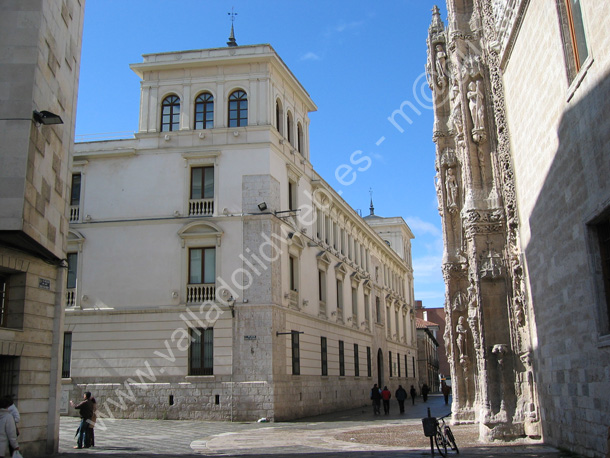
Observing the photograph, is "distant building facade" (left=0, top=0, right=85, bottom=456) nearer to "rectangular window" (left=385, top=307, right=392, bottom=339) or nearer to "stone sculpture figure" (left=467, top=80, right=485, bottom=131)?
"stone sculpture figure" (left=467, top=80, right=485, bottom=131)

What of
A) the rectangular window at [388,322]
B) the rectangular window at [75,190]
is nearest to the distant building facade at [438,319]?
the rectangular window at [388,322]

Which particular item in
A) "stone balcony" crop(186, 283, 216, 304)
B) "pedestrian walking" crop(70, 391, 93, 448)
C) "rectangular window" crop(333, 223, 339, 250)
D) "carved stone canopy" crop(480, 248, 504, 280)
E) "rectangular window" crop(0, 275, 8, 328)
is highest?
"rectangular window" crop(333, 223, 339, 250)

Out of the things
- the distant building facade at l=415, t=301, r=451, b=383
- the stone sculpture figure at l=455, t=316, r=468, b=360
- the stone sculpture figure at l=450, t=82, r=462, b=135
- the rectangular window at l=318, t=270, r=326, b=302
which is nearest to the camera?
the stone sculpture figure at l=450, t=82, r=462, b=135

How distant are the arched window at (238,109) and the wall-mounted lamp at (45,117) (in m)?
15.0

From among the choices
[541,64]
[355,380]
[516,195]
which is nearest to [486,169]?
[516,195]

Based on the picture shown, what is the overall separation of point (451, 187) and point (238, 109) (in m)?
11.2

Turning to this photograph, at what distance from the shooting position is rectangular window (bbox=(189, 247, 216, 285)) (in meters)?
26.0

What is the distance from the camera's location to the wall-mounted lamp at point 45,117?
1290 cm

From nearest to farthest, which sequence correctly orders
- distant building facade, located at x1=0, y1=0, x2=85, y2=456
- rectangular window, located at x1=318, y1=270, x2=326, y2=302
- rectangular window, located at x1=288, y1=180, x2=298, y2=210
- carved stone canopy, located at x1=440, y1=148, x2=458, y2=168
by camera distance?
1. distant building facade, located at x1=0, y1=0, x2=85, y2=456
2. carved stone canopy, located at x1=440, y1=148, x2=458, y2=168
3. rectangular window, located at x1=288, y1=180, x2=298, y2=210
4. rectangular window, located at x1=318, y1=270, x2=326, y2=302

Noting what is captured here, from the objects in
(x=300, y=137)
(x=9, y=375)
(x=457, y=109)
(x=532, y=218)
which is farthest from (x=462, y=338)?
(x=300, y=137)

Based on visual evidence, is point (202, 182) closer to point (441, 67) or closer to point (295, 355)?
point (295, 355)

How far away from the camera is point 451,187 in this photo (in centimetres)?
2119

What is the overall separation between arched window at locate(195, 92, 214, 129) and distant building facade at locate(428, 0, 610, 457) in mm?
11340

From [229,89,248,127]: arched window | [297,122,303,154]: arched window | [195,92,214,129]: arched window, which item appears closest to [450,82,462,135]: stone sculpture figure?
[229,89,248,127]: arched window
